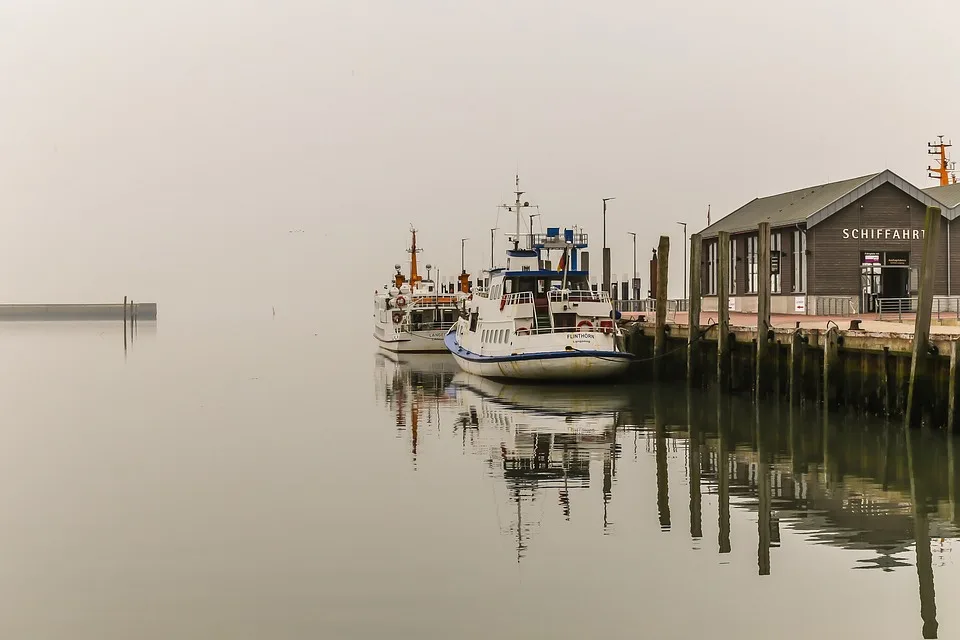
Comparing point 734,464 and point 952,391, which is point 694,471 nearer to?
point 734,464

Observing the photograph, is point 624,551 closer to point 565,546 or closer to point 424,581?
point 565,546

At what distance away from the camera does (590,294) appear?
43812 millimetres

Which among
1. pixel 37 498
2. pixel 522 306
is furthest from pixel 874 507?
pixel 522 306

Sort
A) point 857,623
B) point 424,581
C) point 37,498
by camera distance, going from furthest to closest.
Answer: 1. point 37,498
2. point 424,581
3. point 857,623

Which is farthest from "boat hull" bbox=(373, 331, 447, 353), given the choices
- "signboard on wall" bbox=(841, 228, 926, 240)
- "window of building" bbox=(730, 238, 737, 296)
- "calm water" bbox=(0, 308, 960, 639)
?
"calm water" bbox=(0, 308, 960, 639)

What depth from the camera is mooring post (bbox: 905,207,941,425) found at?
999 inches

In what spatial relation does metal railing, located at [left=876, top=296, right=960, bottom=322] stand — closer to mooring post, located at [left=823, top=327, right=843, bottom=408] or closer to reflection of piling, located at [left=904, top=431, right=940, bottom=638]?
mooring post, located at [left=823, top=327, right=843, bottom=408]

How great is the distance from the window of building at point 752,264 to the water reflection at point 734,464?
14860 millimetres

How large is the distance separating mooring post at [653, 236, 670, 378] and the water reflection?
2.21 metres

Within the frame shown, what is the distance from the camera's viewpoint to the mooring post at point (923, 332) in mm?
25375

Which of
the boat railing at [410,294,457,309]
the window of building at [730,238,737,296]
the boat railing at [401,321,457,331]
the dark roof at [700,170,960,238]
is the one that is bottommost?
the boat railing at [401,321,457,331]

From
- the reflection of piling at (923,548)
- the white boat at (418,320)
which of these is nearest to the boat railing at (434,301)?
the white boat at (418,320)

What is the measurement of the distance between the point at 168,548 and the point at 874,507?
11.2 meters

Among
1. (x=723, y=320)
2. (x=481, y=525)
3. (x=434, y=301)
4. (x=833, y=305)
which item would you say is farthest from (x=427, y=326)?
(x=481, y=525)
